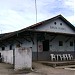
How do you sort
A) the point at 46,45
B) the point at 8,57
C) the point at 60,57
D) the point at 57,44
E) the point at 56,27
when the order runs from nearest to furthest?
the point at 8,57 < the point at 60,57 < the point at 46,45 < the point at 57,44 < the point at 56,27

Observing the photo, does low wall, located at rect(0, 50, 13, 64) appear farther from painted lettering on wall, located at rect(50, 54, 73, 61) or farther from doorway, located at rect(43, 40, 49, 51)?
painted lettering on wall, located at rect(50, 54, 73, 61)

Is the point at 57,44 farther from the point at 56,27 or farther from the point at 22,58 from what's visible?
the point at 22,58

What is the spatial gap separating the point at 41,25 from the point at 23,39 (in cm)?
271

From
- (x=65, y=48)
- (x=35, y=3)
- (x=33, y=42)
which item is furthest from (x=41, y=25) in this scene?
(x=35, y=3)

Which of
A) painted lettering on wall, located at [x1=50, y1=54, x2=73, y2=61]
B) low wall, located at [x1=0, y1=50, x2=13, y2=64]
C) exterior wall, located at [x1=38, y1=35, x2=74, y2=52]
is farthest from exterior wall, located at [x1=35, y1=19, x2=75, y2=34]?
low wall, located at [x1=0, y1=50, x2=13, y2=64]

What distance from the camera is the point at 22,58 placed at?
15.0m

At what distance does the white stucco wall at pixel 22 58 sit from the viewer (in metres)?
14.8

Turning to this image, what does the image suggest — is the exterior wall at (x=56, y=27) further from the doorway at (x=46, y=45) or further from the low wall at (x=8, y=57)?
the low wall at (x=8, y=57)

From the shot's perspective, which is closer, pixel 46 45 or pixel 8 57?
pixel 8 57

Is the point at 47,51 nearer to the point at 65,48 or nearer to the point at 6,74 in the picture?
the point at 65,48

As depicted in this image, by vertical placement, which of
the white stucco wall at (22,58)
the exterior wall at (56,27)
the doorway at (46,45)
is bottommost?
the white stucco wall at (22,58)

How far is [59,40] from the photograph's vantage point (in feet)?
76.5

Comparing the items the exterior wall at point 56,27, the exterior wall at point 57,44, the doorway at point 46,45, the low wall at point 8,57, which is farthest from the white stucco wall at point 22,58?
the exterior wall at point 56,27

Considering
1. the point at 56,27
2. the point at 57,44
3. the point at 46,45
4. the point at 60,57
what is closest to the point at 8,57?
the point at 46,45
